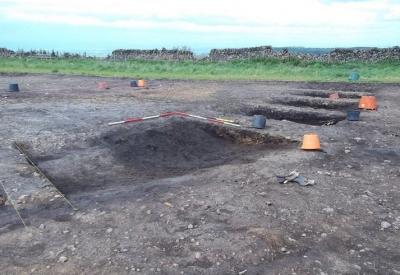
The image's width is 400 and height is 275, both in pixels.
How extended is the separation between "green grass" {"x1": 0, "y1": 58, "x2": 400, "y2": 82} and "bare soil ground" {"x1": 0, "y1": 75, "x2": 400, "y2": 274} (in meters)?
7.57

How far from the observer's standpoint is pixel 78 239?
3.76 metres

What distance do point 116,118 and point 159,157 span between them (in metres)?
1.91

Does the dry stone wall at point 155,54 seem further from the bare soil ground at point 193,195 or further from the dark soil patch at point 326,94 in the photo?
the bare soil ground at point 193,195

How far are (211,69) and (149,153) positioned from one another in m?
12.4

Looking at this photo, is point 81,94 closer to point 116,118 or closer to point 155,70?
point 116,118

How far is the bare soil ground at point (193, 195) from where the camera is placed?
11.4ft

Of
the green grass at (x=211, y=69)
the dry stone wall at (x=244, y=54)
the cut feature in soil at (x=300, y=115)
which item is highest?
the dry stone wall at (x=244, y=54)

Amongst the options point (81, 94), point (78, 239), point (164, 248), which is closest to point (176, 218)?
point (164, 248)

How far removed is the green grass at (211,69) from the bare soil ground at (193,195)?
7572 mm

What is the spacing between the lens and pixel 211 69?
1861cm

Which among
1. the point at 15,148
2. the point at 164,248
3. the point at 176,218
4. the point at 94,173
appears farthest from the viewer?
the point at 15,148

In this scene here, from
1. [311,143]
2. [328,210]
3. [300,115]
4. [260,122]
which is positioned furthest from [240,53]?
[328,210]

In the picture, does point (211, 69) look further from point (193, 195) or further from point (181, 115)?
point (193, 195)

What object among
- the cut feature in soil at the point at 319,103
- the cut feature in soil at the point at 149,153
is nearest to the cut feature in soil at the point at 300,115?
the cut feature in soil at the point at 319,103
